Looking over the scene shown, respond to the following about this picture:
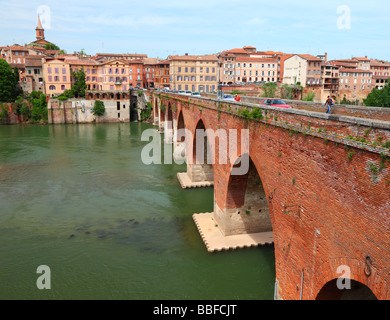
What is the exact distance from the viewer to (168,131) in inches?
1737

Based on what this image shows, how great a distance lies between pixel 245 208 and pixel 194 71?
→ 56.7 metres

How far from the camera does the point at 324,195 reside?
8.99m

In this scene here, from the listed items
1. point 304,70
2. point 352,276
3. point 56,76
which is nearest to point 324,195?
point 352,276

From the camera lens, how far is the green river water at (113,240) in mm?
14414

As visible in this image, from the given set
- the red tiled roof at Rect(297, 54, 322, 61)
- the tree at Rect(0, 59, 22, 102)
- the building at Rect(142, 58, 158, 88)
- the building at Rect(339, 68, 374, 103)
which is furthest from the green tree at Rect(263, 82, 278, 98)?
the tree at Rect(0, 59, 22, 102)

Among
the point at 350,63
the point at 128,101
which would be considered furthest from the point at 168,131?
the point at 350,63

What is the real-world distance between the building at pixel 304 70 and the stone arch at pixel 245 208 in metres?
55.1

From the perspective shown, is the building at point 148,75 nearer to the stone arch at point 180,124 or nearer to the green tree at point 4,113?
the green tree at point 4,113

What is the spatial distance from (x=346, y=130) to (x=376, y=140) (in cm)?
95

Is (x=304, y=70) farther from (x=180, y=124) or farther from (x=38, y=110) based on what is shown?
(x=38, y=110)

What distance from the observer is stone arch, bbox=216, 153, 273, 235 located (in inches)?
686

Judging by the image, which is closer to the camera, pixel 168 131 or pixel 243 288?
pixel 243 288

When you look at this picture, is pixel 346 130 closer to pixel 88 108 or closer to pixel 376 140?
pixel 376 140

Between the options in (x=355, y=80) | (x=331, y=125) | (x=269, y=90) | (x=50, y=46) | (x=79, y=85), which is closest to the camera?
(x=331, y=125)
